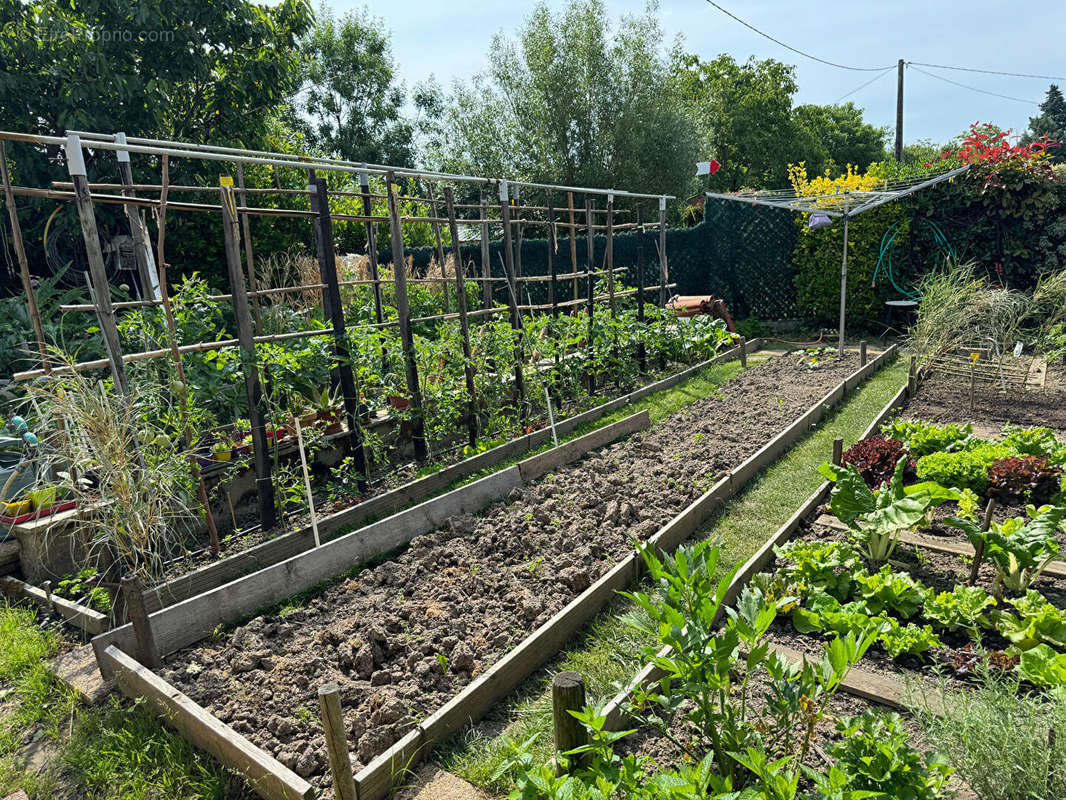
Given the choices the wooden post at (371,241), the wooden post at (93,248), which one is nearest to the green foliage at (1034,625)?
the wooden post at (93,248)

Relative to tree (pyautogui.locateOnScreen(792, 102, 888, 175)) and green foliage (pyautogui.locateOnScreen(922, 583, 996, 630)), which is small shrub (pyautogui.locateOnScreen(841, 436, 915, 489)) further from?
tree (pyautogui.locateOnScreen(792, 102, 888, 175))

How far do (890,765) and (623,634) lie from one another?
1.42m

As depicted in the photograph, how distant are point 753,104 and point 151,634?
32877mm

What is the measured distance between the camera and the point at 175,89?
33.3ft

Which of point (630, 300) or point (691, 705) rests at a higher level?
point (630, 300)

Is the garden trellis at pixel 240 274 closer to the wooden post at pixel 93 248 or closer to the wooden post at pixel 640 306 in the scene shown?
the wooden post at pixel 93 248

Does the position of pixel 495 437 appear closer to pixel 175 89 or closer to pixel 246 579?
pixel 246 579

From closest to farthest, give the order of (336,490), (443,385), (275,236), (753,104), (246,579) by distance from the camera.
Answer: (246,579) < (336,490) < (443,385) < (275,236) < (753,104)

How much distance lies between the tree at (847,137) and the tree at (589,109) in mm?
21126

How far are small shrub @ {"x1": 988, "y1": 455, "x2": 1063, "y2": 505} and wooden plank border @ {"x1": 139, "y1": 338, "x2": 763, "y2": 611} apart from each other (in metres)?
3.28

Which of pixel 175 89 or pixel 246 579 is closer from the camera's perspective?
pixel 246 579

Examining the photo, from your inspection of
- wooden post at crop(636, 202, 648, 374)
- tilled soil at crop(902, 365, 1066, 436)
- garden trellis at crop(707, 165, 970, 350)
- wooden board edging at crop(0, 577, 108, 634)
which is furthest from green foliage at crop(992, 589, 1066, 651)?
garden trellis at crop(707, 165, 970, 350)

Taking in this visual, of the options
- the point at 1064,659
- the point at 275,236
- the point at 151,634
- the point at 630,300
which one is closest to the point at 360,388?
the point at 151,634

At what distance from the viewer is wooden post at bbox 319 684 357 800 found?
6.34 feet
